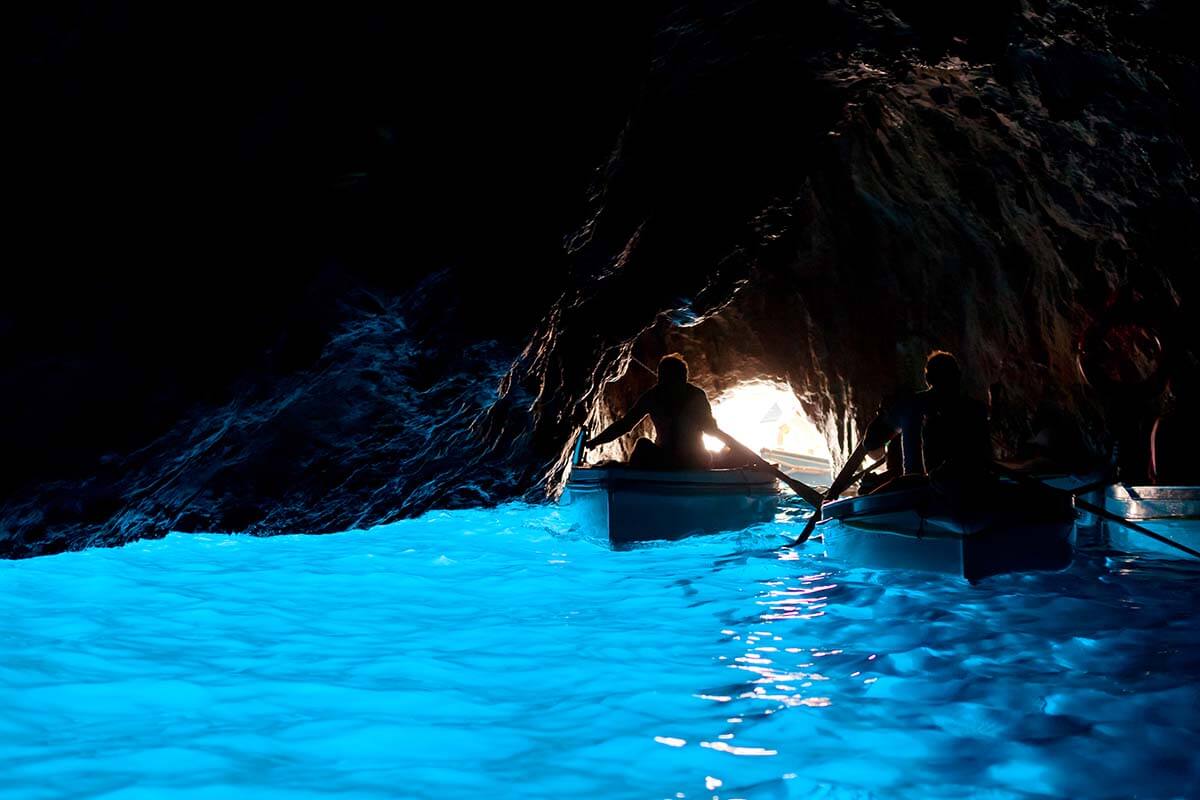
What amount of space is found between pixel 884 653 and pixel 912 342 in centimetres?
1056

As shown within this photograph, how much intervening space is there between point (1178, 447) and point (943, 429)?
3.28m

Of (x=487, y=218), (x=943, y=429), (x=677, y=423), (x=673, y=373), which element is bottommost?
(x=943, y=429)

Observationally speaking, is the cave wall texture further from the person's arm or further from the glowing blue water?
the glowing blue water

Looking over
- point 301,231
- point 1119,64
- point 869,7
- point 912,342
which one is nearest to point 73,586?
point 301,231

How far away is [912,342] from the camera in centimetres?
1463

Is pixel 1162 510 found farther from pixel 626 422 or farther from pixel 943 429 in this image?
pixel 626 422

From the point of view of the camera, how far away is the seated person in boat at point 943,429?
7.02m

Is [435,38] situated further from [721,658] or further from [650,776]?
[650,776]

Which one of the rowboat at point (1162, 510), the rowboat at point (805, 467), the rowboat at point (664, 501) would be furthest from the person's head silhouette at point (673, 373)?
the rowboat at point (805, 467)

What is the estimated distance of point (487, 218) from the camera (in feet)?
28.3

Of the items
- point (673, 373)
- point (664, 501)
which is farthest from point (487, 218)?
point (664, 501)

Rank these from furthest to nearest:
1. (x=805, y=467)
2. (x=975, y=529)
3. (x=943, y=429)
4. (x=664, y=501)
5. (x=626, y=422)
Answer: (x=805, y=467) → (x=626, y=422) → (x=664, y=501) → (x=943, y=429) → (x=975, y=529)

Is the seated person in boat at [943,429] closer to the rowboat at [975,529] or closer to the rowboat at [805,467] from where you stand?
the rowboat at [975,529]

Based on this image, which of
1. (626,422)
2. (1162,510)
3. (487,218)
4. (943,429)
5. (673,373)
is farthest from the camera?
(626,422)
